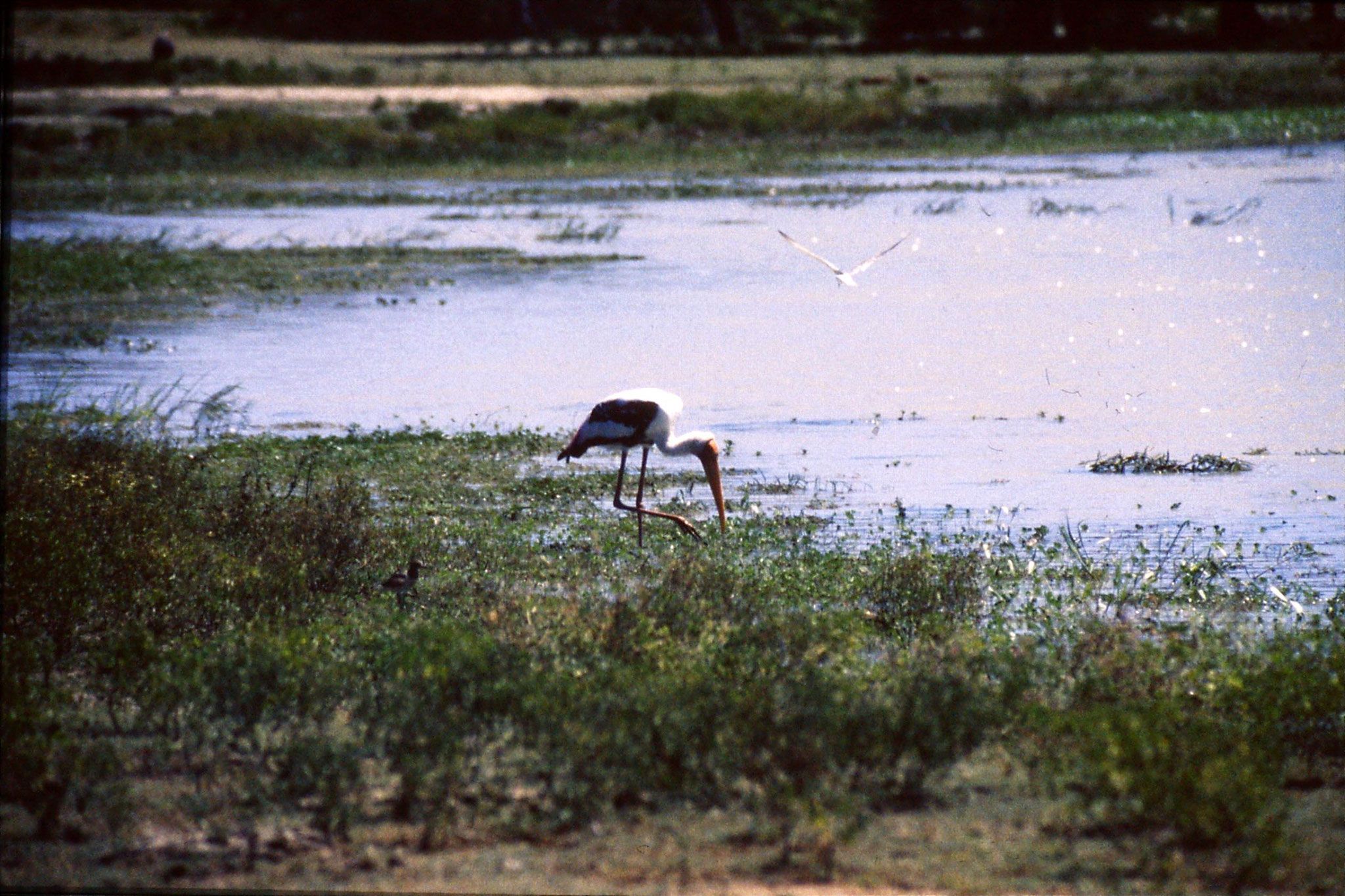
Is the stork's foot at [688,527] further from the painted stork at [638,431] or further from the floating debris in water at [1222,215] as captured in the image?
the floating debris in water at [1222,215]

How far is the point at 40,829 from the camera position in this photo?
5.94 meters

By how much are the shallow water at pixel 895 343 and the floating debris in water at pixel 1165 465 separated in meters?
0.14

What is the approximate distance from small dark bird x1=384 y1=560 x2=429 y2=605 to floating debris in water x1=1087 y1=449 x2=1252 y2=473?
5985 millimetres

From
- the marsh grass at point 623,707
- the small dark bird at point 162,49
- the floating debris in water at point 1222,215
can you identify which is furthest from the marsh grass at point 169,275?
the small dark bird at point 162,49

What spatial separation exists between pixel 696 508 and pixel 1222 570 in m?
3.67

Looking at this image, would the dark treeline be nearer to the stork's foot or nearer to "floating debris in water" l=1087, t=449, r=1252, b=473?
"floating debris in water" l=1087, t=449, r=1252, b=473

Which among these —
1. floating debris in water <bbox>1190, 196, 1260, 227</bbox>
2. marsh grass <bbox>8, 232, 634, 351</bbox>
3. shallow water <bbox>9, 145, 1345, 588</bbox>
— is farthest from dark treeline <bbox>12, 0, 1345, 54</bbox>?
marsh grass <bbox>8, 232, 634, 351</bbox>

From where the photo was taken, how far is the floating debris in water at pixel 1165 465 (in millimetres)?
12766

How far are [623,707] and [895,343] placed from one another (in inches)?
521

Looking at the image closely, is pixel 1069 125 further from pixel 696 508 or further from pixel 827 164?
pixel 696 508

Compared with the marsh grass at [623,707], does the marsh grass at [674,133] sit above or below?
above

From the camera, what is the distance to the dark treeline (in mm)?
61156

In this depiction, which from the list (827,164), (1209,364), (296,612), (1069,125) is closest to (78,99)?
(827,164)

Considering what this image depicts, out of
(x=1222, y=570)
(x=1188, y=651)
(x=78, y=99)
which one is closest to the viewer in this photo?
(x=1188, y=651)
